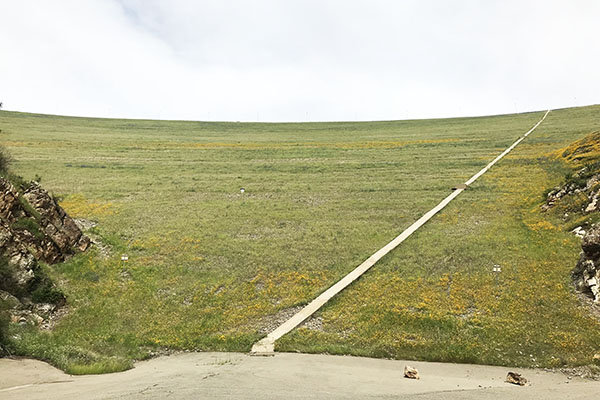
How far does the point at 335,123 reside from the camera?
313 ft

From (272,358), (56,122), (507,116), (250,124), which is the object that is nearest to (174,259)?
(272,358)

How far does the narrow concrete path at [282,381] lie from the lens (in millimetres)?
Result: 10844

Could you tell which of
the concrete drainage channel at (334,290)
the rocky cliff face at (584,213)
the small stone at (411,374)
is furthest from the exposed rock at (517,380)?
the concrete drainage channel at (334,290)

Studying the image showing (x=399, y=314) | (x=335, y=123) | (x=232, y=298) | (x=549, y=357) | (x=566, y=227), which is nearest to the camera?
(x=549, y=357)

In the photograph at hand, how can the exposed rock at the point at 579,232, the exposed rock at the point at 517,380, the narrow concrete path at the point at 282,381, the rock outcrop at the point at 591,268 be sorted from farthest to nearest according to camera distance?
the exposed rock at the point at 579,232 → the rock outcrop at the point at 591,268 → the exposed rock at the point at 517,380 → the narrow concrete path at the point at 282,381

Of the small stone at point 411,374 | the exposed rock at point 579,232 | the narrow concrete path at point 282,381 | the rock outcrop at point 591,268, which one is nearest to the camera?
the narrow concrete path at point 282,381

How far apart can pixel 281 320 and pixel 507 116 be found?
94.8m

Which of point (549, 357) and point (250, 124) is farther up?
point (250, 124)

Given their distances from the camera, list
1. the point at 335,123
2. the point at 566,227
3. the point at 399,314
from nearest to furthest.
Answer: the point at 399,314 → the point at 566,227 → the point at 335,123

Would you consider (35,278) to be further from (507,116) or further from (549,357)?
(507,116)

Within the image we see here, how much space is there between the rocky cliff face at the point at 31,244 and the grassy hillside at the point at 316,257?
1.51 meters

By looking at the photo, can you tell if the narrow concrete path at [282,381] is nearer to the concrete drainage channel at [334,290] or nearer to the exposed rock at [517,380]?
the exposed rock at [517,380]

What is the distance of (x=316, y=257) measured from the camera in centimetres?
2688

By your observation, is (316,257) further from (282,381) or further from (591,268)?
(591,268)
